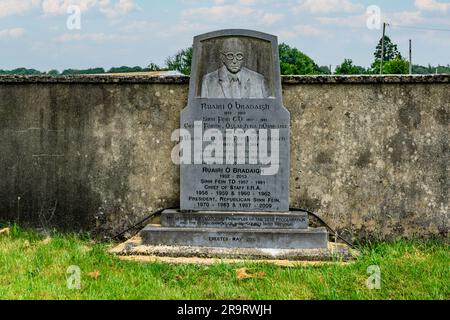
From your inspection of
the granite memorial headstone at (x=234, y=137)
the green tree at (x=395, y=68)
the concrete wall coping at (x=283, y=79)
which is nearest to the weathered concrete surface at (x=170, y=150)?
the concrete wall coping at (x=283, y=79)

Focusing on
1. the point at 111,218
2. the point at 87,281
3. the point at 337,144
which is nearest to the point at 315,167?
the point at 337,144

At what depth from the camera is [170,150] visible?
21.6 ft

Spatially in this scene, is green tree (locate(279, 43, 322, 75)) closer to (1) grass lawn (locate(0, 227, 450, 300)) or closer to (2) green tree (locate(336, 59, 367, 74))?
(2) green tree (locate(336, 59, 367, 74))

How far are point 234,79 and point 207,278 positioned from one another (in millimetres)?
2282

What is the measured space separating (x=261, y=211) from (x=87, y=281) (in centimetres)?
213

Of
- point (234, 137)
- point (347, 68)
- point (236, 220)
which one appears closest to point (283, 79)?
point (234, 137)

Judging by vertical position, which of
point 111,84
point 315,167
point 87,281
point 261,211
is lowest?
point 87,281

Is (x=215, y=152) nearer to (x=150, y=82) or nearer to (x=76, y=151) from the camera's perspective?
(x=150, y=82)

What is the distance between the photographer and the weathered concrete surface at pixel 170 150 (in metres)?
6.37

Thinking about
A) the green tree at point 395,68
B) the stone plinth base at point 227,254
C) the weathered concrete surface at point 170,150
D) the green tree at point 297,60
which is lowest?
the stone plinth base at point 227,254

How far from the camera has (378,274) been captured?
4969mm

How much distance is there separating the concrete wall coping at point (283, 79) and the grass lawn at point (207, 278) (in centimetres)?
A: 187

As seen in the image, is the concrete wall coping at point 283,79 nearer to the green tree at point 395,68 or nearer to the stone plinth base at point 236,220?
the stone plinth base at point 236,220

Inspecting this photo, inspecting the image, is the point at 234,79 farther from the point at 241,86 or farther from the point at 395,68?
the point at 395,68
